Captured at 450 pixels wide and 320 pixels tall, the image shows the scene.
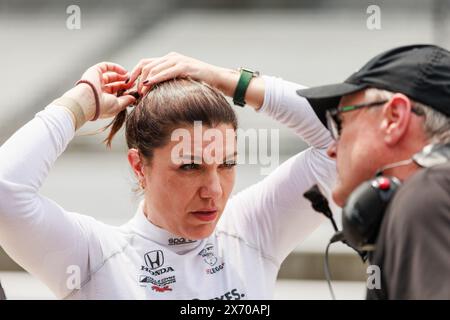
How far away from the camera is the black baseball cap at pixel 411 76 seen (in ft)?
4.48

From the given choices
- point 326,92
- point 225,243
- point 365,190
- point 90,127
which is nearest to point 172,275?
point 225,243

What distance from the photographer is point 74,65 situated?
5.24 metres

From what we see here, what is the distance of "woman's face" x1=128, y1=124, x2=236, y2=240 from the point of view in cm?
190

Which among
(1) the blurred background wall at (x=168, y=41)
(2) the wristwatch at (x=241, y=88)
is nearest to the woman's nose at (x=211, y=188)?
(2) the wristwatch at (x=241, y=88)

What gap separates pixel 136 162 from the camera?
2.03 metres

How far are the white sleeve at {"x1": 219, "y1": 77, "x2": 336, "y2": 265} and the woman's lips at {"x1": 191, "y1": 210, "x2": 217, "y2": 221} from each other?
0.14m

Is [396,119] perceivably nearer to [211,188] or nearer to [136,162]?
[211,188]

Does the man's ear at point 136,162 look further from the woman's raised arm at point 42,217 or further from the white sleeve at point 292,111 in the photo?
the white sleeve at point 292,111

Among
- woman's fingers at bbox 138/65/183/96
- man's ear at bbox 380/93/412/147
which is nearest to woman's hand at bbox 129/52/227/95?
woman's fingers at bbox 138/65/183/96

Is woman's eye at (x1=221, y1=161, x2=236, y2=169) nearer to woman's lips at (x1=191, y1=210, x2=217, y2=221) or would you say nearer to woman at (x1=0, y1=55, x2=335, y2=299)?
woman at (x1=0, y1=55, x2=335, y2=299)

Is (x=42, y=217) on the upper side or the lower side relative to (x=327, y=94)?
lower

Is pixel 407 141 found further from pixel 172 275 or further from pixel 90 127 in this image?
pixel 90 127

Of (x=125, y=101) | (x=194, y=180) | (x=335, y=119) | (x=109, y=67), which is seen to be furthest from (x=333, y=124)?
(x=109, y=67)

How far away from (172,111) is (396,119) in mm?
735
